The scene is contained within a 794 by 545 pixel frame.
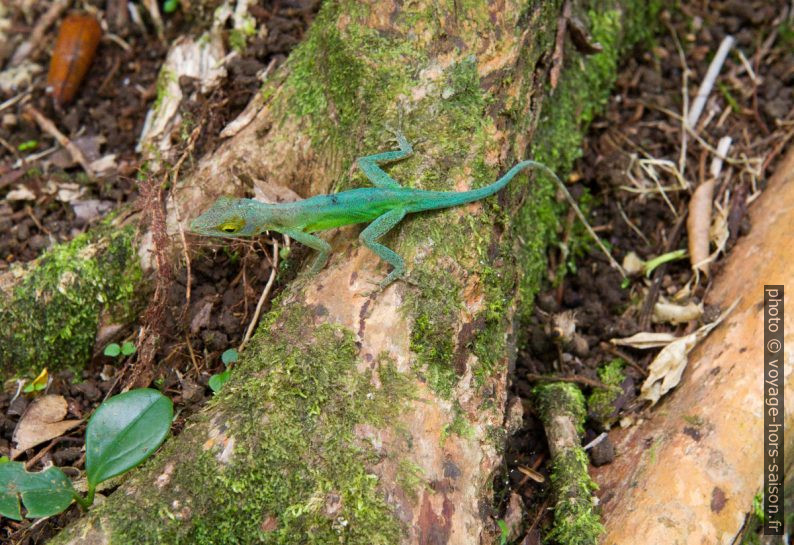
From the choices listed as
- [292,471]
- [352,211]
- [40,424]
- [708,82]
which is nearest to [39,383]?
[40,424]

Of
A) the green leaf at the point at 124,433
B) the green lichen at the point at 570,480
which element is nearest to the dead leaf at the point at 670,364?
the green lichen at the point at 570,480

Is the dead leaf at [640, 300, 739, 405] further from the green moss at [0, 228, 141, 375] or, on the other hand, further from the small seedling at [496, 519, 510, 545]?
the green moss at [0, 228, 141, 375]

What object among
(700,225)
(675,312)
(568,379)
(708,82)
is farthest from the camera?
(708,82)

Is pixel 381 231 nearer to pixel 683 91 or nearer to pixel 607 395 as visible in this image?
pixel 607 395

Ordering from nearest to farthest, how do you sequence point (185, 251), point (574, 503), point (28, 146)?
1. point (574, 503)
2. point (185, 251)
3. point (28, 146)

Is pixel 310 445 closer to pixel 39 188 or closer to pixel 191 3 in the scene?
pixel 39 188

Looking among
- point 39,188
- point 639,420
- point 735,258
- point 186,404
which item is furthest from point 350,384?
→ point 39,188

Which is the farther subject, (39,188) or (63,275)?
(39,188)
